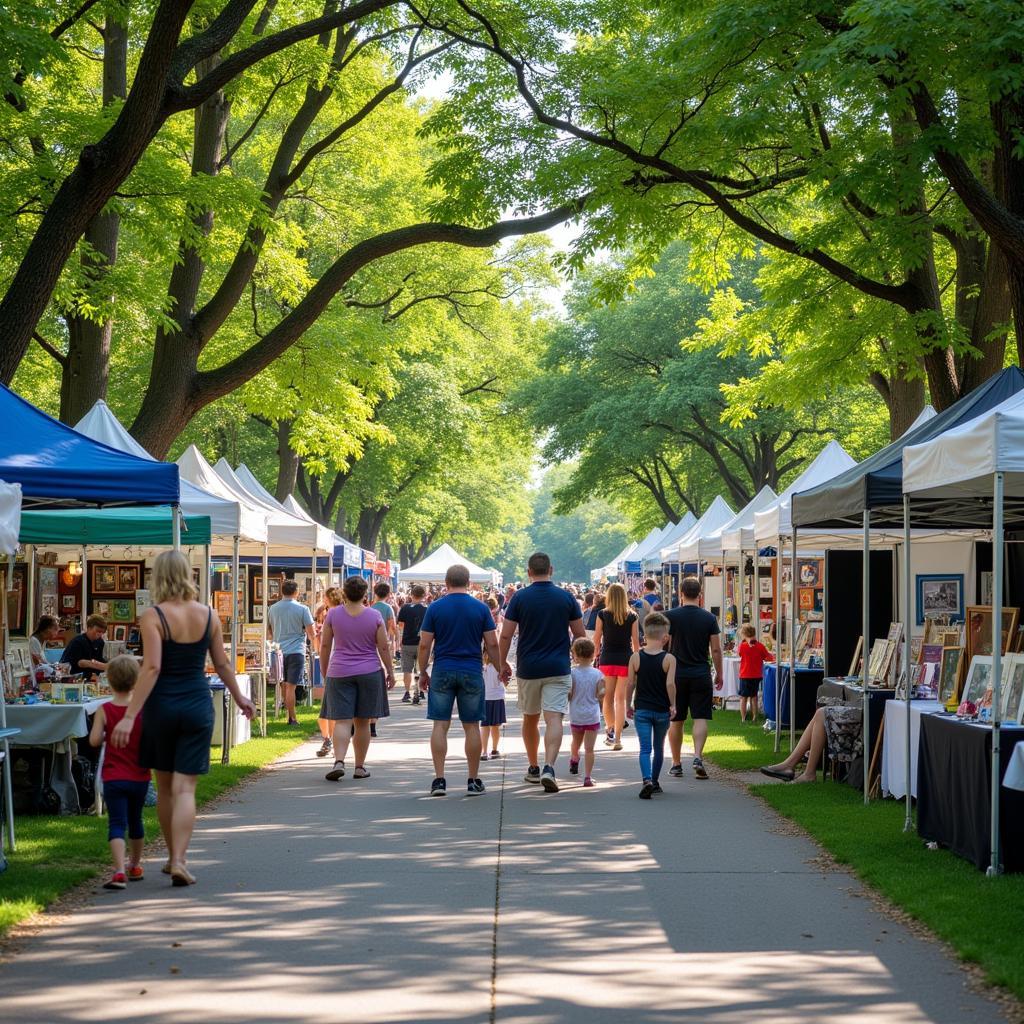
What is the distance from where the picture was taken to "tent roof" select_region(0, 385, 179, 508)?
1055cm

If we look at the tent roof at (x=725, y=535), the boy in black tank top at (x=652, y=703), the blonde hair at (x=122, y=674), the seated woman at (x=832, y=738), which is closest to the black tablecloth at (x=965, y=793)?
the seated woman at (x=832, y=738)

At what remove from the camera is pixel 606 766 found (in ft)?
49.8


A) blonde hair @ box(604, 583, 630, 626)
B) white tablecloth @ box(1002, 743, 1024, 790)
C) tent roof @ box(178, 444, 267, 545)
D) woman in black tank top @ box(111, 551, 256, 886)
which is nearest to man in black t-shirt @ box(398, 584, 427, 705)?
tent roof @ box(178, 444, 267, 545)

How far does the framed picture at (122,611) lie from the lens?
67.8 feet

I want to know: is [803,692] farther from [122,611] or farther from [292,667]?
[122,611]

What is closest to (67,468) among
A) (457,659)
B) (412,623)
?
(457,659)

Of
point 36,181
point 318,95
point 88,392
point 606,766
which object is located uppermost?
point 318,95

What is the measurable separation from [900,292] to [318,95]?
31.6 feet

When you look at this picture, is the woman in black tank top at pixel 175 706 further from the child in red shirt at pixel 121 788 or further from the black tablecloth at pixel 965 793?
the black tablecloth at pixel 965 793

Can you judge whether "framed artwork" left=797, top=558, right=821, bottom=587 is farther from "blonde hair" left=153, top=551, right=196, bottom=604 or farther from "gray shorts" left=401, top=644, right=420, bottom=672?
"blonde hair" left=153, top=551, right=196, bottom=604

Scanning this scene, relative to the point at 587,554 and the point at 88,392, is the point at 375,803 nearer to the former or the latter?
the point at 88,392

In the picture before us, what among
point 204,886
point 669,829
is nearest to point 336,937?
point 204,886

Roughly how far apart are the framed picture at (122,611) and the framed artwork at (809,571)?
11929mm

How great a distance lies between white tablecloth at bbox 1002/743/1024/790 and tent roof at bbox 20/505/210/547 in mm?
9746
